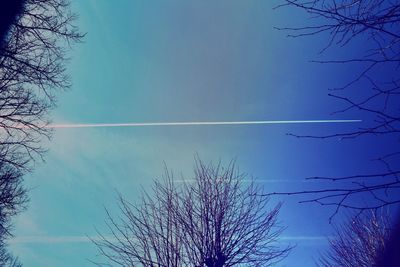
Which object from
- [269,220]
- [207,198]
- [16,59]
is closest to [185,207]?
[207,198]

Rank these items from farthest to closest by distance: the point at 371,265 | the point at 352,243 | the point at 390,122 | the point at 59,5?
1. the point at 352,243
2. the point at 371,265
3. the point at 59,5
4. the point at 390,122

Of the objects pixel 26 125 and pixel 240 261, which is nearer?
pixel 26 125

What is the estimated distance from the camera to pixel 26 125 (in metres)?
7.63

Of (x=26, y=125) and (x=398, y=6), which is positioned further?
(x=26, y=125)

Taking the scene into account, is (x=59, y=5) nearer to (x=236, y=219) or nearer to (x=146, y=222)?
(x=146, y=222)

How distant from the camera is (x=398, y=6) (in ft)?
7.56

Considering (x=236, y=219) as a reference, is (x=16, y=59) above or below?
above

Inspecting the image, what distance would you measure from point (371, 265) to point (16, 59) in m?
11.8

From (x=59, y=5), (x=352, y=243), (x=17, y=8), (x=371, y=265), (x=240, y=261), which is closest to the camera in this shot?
(x=17, y=8)

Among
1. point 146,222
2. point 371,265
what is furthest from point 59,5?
point 371,265

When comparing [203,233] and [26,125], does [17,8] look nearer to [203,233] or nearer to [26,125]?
[26,125]

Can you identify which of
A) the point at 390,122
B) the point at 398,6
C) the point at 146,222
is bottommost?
the point at 390,122

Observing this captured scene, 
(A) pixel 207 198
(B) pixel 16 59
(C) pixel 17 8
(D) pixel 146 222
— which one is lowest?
(D) pixel 146 222

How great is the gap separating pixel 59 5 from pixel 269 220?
7.00 m
